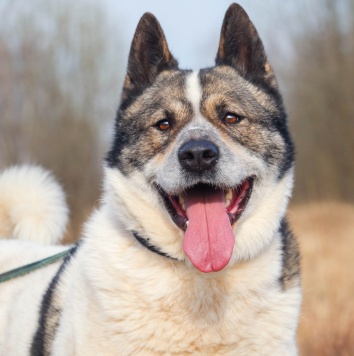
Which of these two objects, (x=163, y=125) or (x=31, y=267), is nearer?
(x=163, y=125)

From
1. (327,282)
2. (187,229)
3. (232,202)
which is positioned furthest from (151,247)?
(327,282)

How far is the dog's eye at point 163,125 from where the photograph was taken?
3553 mm

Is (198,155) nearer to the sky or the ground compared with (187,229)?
nearer to the sky

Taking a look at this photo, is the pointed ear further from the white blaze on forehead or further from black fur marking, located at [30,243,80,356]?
black fur marking, located at [30,243,80,356]

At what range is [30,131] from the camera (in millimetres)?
20156

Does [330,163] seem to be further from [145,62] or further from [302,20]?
[145,62]

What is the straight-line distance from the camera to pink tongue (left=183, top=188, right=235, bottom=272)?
3234 millimetres

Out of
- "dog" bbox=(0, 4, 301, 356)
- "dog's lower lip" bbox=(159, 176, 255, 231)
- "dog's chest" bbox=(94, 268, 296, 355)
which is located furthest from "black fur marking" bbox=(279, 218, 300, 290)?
"dog's lower lip" bbox=(159, 176, 255, 231)

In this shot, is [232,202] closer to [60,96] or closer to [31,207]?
A: [31,207]

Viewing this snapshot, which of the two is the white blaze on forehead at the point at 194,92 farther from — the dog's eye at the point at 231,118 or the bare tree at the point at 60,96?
the bare tree at the point at 60,96

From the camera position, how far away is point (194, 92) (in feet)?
11.8

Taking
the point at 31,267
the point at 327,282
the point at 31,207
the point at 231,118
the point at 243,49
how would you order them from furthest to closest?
the point at 327,282 → the point at 31,207 → the point at 31,267 → the point at 243,49 → the point at 231,118

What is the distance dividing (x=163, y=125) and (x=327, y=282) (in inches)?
219

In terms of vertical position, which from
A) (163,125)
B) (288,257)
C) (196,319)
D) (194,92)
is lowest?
(196,319)
